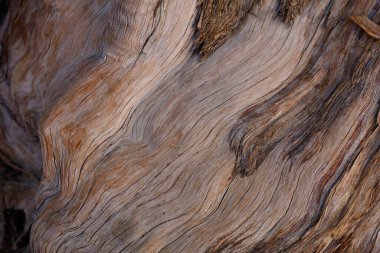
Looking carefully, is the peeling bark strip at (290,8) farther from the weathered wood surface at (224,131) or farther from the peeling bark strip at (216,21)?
the peeling bark strip at (216,21)

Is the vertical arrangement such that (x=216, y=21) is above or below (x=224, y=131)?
above

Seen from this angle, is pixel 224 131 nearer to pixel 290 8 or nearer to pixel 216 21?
pixel 216 21

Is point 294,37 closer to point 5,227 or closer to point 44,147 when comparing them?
point 44,147

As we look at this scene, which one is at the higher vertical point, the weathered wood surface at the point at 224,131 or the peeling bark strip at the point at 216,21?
the peeling bark strip at the point at 216,21

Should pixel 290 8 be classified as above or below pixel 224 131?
above

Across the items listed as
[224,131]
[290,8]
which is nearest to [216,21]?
[290,8]

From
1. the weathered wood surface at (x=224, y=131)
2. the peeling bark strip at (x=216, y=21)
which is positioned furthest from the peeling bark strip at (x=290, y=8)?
the peeling bark strip at (x=216, y=21)

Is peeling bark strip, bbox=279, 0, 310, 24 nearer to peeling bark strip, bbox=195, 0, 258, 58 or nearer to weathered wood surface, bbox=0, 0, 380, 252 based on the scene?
weathered wood surface, bbox=0, 0, 380, 252
